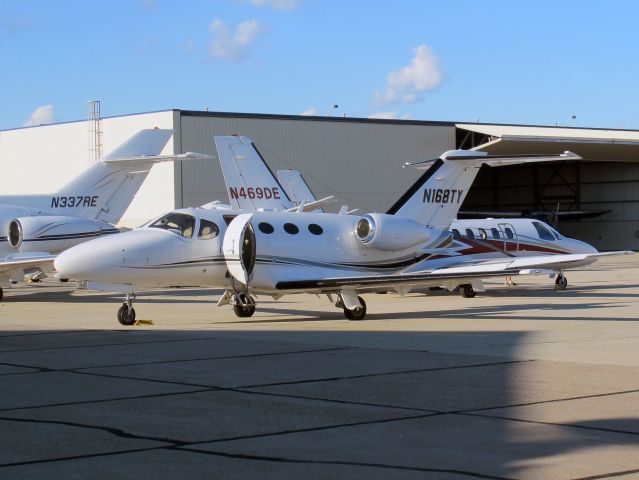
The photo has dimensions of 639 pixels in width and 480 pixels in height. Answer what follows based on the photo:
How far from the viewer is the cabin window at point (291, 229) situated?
828 inches

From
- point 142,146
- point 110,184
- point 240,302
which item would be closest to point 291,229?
point 240,302

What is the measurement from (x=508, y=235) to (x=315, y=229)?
33.2 ft

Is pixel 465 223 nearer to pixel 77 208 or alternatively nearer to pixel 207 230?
pixel 207 230

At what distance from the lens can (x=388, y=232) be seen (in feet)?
71.8

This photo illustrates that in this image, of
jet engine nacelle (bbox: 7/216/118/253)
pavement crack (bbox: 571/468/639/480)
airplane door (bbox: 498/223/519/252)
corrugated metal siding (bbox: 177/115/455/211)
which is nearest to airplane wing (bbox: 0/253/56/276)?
jet engine nacelle (bbox: 7/216/118/253)

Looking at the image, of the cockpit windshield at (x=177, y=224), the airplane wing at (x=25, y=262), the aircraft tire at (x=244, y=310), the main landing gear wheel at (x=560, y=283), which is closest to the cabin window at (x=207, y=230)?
the cockpit windshield at (x=177, y=224)

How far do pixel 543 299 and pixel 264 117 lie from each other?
3130 centimetres

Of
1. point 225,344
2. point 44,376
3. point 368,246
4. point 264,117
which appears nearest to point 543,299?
point 368,246

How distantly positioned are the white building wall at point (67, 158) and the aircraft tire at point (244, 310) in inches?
1211

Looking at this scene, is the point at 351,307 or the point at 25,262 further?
the point at 25,262

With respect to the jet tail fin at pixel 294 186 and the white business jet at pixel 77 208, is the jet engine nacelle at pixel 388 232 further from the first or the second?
the jet tail fin at pixel 294 186

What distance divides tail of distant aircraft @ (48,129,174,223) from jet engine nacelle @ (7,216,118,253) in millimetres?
1879

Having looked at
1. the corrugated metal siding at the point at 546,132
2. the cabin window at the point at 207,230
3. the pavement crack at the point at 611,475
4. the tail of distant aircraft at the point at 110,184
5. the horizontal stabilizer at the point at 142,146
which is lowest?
the pavement crack at the point at 611,475

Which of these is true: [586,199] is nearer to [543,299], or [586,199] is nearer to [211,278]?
[543,299]
